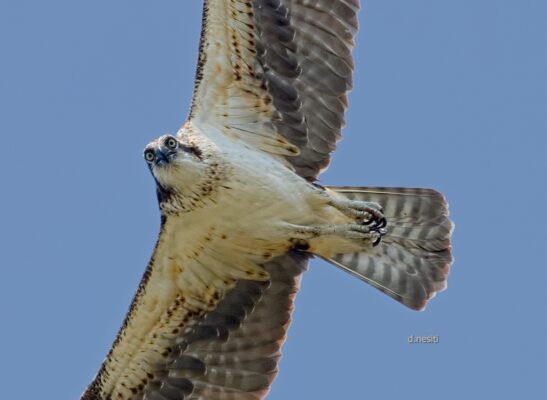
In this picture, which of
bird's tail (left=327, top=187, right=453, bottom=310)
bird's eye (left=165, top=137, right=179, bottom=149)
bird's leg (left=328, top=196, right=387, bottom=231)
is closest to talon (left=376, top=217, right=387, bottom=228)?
bird's leg (left=328, top=196, right=387, bottom=231)

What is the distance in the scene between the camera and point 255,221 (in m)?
12.0

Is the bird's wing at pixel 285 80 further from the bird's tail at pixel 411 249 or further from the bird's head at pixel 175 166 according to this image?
the bird's tail at pixel 411 249

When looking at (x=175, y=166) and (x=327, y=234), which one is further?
(x=327, y=234)

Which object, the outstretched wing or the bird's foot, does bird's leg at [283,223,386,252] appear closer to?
the bird's foot

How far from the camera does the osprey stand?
11961 millimetres

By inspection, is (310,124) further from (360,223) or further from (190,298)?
(190,298)

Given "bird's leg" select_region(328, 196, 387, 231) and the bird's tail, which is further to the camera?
the bird's tail

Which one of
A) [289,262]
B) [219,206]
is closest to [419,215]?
[289,262]

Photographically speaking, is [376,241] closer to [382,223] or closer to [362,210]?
[382,223]

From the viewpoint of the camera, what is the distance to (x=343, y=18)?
40.5ft

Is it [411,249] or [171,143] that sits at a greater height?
[411,249]

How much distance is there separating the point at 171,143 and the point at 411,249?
10.3 ft

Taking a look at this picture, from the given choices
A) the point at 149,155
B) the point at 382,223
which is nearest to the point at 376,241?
the point at 382,223

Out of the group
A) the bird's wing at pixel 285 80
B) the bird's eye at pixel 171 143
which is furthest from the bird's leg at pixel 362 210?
the bird's eye at pixel 171 143
